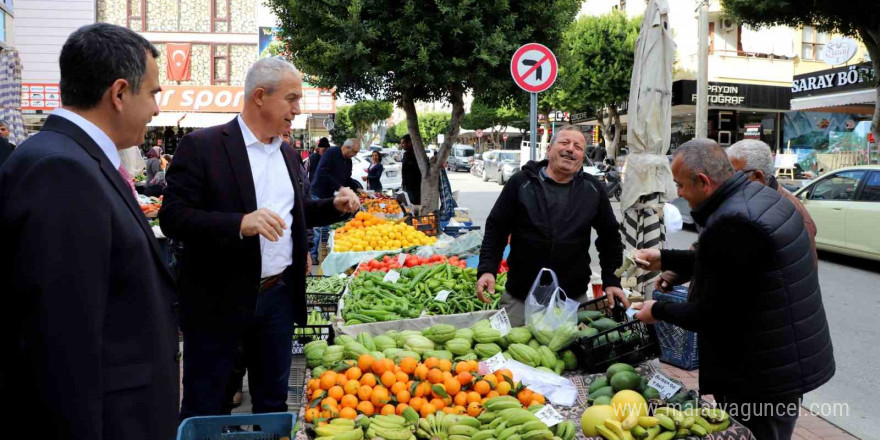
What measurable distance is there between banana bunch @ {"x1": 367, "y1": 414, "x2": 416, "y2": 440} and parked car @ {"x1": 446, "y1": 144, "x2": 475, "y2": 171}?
4320 centimetres

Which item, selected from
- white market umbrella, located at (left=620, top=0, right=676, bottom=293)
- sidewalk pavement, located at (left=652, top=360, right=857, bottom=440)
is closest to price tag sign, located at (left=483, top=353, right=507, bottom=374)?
sidewalk pavement, located at (left=652, top=360, right=857, bottom=440)

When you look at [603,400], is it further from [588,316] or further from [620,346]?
[588,316]

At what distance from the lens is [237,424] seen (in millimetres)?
2633

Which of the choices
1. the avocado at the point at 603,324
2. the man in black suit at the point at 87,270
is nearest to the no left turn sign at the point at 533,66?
the avocado at the point at 603,324

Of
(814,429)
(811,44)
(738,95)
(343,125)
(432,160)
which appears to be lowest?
(814,429)

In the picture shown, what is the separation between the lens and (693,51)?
1193 inches

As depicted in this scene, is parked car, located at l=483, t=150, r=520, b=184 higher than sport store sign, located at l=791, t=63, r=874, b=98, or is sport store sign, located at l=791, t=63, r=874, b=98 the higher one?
sport store sign, located at l=791, t=63, r=874, b=98

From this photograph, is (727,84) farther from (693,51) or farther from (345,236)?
(345,236)

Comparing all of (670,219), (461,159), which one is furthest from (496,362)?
(461,159)

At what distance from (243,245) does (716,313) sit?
217 cm

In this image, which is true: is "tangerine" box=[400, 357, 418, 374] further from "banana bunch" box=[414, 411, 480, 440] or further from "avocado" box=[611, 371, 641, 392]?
"avocado" box=[611, 371, 641, 392]

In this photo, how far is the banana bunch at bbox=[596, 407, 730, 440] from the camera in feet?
8.55

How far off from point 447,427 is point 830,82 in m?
24.0

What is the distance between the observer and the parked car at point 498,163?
106 feet
